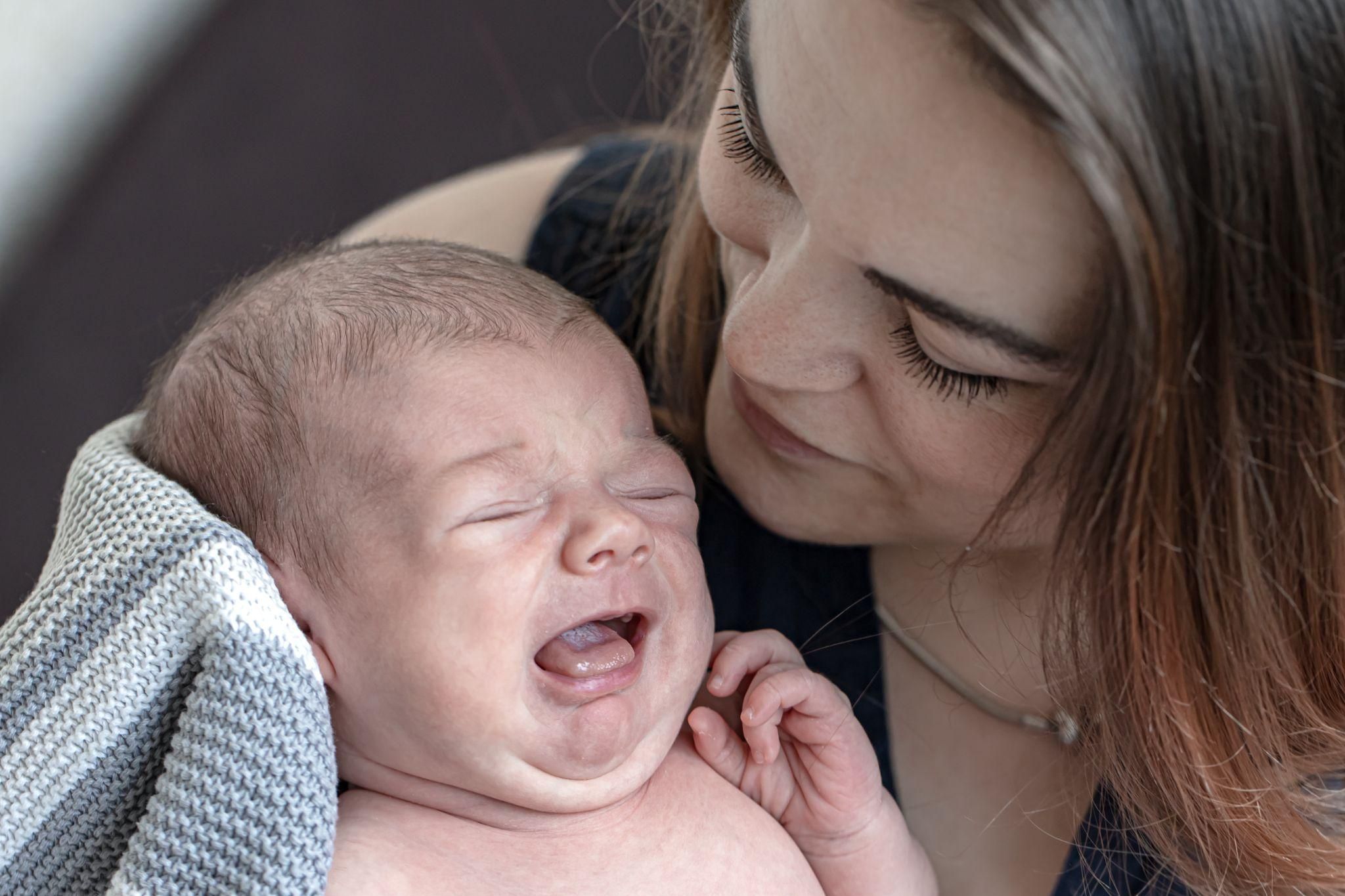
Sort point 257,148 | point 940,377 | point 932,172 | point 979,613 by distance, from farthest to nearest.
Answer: point 257,148 < point 979,613 < point 940,377 < point 932,172

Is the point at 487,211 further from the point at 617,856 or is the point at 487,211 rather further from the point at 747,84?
the point at 617,856

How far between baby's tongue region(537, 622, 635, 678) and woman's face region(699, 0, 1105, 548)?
22 centimetres

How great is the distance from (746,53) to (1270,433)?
1.55 ft

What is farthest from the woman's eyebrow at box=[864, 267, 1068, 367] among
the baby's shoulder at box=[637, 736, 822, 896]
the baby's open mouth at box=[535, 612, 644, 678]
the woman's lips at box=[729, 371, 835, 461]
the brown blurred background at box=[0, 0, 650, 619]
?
the brown blurred background at box=[0, 0, 650, 619]

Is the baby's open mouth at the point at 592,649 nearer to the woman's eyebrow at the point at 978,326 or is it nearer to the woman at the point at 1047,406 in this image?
the woman at the point at 1047,406

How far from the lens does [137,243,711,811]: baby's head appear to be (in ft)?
3.13

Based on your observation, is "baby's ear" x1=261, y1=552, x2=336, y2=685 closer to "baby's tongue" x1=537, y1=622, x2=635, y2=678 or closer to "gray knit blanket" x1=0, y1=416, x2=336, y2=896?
"gray knit blanket" x1=0, y1=416, x2=336, y2=896

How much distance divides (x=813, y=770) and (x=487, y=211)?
2.79ft

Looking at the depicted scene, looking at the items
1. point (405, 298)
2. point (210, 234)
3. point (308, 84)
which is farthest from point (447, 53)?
point (405, 298)

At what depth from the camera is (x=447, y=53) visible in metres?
2.17

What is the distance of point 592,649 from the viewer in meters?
1.03

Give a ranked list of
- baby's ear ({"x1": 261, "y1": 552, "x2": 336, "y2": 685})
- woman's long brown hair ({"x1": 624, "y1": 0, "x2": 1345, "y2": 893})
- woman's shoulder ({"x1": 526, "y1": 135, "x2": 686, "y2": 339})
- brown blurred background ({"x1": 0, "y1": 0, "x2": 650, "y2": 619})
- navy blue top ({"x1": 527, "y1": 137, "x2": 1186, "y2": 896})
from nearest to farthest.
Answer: woman's long brown hair ({"x1": 624, "y1": 0, "x2": 1345, "y2": 893}) → baby's ear ({"x1": 261, "y1": 552, "x2": 336, "y2": 685}) → navy blue top ({"x1": 527, "y1": 137, "x2": 1186, "y2": 896}) → woman's shoulder ({"x1": 526, "y1": 135, "x2": 686, "y2": 339}) → brown blurred background ({"x1": 0, "y1": 0, "x2": 650, "y2": 619})

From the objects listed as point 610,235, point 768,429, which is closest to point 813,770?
point 768,429

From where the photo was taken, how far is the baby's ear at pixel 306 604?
38.5 inches
